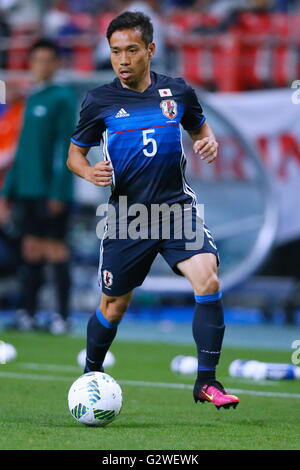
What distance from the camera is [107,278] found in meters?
6.27

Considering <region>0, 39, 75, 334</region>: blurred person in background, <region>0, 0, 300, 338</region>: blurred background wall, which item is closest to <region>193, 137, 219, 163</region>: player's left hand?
<region>0, 39, 75, 334</region>: blurred person in background

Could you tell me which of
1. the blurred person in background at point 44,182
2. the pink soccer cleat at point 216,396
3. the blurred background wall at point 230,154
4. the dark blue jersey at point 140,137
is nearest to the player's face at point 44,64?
the blurred person in background at point 44,182

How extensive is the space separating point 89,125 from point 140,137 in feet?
1.01

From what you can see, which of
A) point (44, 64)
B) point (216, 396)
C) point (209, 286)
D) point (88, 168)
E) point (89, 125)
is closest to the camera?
point (216, 396)

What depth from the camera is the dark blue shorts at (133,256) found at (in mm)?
6168

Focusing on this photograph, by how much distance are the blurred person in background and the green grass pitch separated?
5.81 ft

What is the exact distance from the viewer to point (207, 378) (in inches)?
235

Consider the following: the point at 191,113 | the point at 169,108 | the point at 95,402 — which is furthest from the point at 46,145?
the point at 95,402

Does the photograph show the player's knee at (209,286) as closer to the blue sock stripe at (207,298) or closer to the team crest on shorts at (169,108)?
the blue sock stripe at (207,298)

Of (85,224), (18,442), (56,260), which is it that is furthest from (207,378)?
(85,224)

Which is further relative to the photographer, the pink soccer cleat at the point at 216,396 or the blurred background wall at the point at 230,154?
the blurred background wall at the point at 230,154

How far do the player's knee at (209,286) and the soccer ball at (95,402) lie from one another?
0.75 meters

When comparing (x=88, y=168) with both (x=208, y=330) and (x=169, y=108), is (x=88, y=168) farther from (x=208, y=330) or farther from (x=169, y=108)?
(x=208, y=330)

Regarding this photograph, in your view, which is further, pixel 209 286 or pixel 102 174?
pixel 209 286
